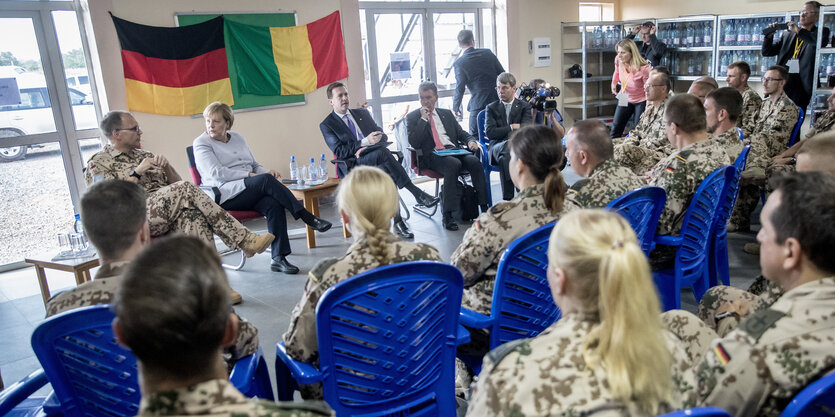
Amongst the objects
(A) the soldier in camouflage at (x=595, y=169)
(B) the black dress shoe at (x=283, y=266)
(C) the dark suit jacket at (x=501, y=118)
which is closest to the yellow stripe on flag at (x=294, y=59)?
(C) the dark suit jacket at (x=501, y=118)

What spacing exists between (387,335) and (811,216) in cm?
109

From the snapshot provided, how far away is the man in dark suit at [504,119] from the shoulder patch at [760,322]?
4345 mm

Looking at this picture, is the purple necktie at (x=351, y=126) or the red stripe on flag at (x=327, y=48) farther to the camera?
the red stripe on flag at (x=327, y=48)

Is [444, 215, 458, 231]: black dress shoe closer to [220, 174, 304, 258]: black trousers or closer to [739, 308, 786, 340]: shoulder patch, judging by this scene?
[220, 174, 304, 258]: black trousers

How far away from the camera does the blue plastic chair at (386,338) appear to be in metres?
1.60

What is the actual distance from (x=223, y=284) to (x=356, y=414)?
88 centimetres

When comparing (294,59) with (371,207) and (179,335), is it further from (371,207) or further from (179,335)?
(179,335)

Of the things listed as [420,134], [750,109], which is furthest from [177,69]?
[750,109]

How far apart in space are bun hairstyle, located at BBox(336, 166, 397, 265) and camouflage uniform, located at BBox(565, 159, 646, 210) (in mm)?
1100

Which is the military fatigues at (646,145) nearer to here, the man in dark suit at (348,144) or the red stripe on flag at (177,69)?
the man in dark suit at (348,144)

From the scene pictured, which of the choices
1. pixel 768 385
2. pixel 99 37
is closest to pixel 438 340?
pixel 768 385

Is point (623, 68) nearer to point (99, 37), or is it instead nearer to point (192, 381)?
point (99, 37)

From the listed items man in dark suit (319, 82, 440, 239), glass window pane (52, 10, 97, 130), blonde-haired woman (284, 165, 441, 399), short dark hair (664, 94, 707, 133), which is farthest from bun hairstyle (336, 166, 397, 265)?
glass window pane (52, 10, 97, 130)

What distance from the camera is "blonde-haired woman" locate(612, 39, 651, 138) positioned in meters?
6.49
